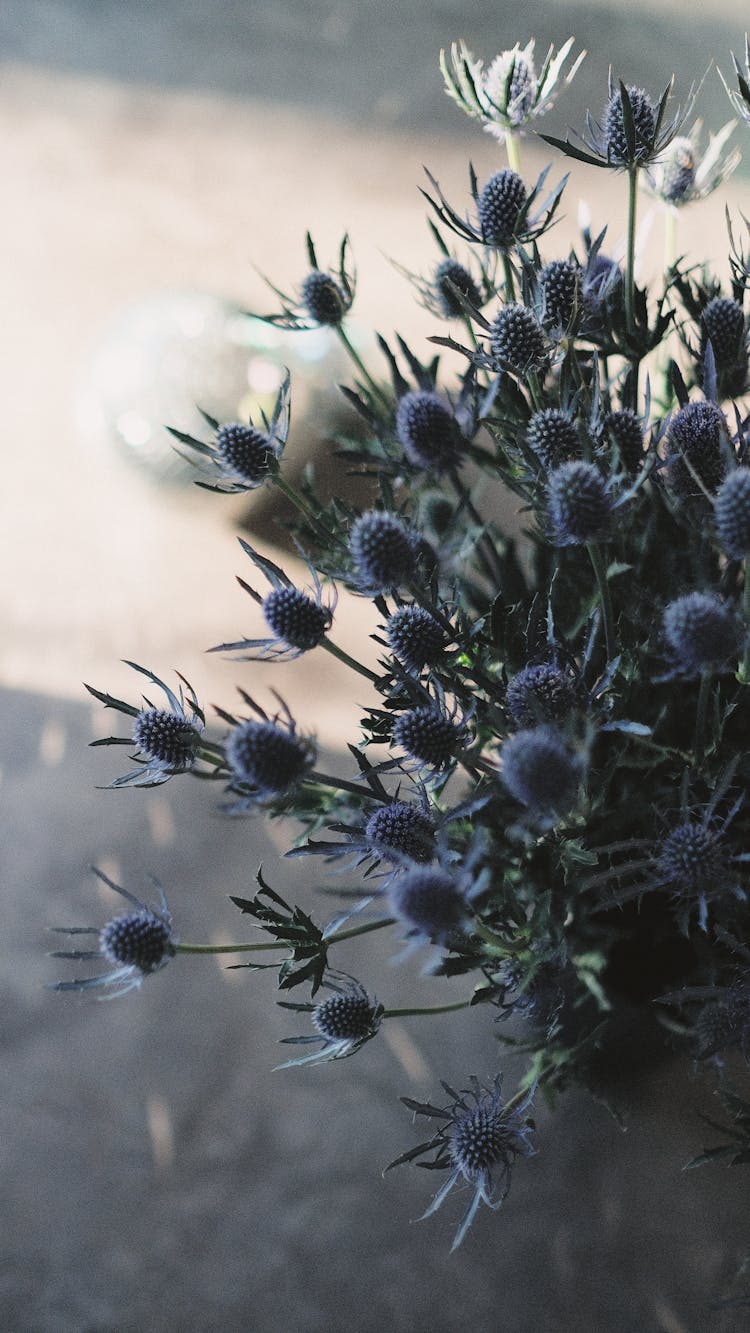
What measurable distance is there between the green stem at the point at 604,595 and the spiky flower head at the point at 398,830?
12cm

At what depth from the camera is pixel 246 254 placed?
1.56m

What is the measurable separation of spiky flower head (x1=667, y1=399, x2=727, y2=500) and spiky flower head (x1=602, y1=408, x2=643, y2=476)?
0.02 m

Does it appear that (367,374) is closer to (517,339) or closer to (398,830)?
(517,339)

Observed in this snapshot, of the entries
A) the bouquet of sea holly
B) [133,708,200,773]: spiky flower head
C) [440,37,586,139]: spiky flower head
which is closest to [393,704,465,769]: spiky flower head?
the bouquet of sea holly

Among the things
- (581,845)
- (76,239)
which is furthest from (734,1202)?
(76,239)

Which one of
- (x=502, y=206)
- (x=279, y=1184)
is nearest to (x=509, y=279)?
(x=502, y=206)

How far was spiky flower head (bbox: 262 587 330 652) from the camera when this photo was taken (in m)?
0.52

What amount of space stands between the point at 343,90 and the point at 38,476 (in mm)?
848

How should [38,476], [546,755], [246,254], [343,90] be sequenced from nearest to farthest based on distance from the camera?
[546,755] < [38,476] < [246,254] < [343,90]

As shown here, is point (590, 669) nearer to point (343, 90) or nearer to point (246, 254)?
point (246, 254)

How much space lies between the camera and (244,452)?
1.91 feet

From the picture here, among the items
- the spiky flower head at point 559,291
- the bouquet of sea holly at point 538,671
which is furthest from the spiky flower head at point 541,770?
the spiky flower head at point 559,291

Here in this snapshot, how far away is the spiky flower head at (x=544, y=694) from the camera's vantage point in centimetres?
50

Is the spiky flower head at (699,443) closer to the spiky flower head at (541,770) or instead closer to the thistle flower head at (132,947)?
the spiky flower head at (541,770)
